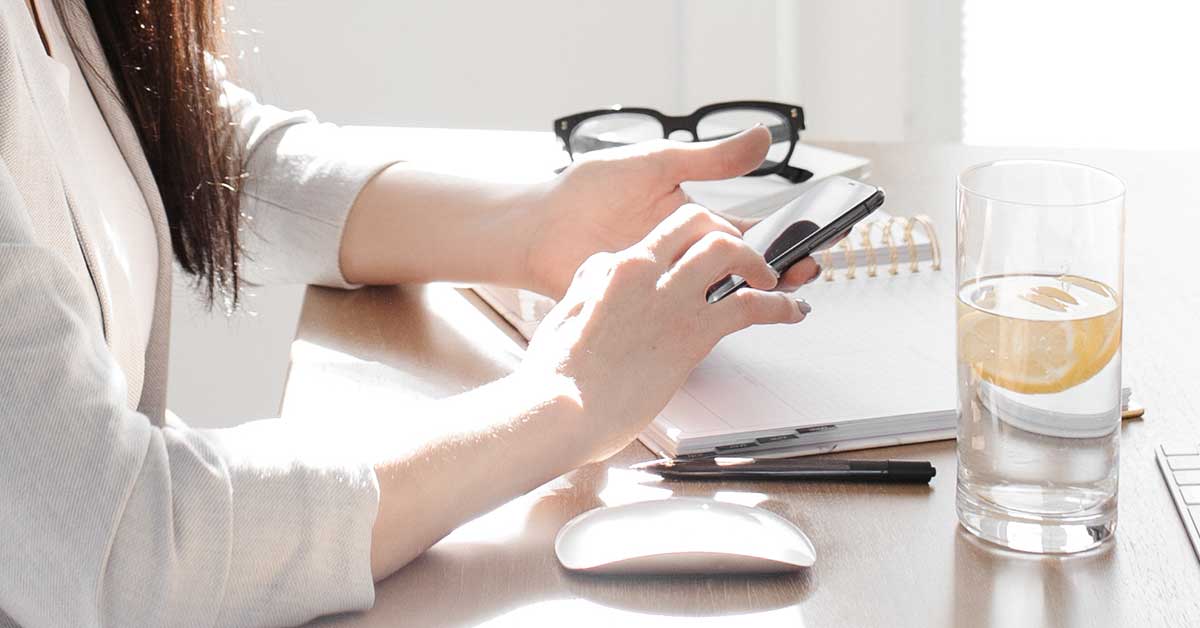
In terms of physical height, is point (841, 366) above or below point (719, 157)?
below

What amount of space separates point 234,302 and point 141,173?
220 millimetres

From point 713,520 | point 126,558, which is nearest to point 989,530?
point 713,520

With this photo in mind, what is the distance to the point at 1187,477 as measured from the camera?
742 millimetres

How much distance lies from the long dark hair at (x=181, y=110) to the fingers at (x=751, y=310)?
467 millimetres

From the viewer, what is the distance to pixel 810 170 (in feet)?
4.19

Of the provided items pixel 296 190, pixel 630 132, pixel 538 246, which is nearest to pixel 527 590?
pixel 538 246

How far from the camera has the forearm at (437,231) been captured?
1.05m

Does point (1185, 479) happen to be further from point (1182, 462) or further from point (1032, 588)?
point (1032, 588)

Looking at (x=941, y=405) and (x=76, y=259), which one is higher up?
(x=76, y=259)

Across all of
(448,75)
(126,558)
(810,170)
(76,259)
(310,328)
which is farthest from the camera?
(448,75)

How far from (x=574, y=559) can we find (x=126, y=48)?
0.60m

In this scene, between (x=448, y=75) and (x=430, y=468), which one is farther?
(x=448, y=75)

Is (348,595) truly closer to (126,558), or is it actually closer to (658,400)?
(126,558)

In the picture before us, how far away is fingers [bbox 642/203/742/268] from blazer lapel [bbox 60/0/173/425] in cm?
34
